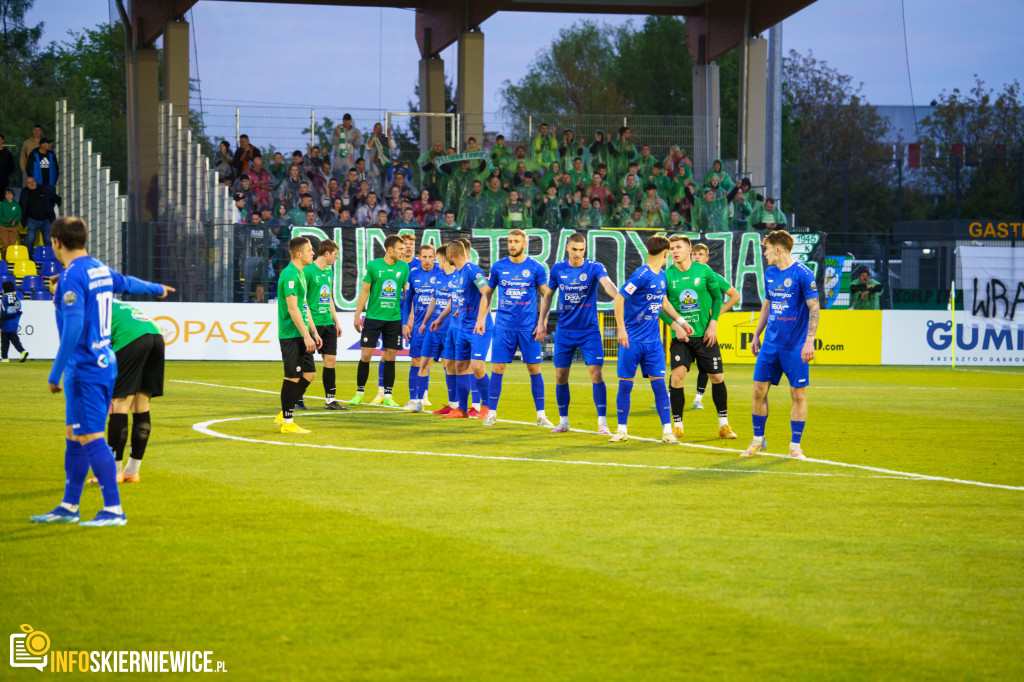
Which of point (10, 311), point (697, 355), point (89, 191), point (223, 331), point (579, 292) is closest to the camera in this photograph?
point (579, 292)

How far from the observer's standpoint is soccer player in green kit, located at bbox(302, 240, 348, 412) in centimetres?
1463

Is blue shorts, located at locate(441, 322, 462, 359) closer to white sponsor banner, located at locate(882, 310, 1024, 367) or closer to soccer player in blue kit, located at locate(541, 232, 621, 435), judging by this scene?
soccer player in blue kit, located at locate(541, 232, 621, 435)

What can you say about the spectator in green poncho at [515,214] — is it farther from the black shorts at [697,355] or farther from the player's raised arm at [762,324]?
the player's raised arm at [762,324]

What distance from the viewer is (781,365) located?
35.6ft

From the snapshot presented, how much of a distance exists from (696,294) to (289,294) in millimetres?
4898

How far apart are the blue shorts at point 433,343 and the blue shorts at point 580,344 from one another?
3.06m

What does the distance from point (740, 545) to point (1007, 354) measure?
2402 cm

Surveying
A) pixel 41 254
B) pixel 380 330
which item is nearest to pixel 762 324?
pixel 380 330

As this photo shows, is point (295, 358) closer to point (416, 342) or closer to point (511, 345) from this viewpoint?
point (511, 345)

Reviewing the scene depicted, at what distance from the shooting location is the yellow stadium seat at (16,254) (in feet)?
84.6

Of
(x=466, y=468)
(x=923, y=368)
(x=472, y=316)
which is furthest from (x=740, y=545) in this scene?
(x=923, y=368)

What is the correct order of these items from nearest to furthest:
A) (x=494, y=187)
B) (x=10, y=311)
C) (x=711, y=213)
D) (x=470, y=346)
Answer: (x=470, y=346), (x=10, y=311), (x=494, y=187), (x=711, y=213)

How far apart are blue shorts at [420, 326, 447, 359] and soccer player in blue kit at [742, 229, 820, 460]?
5.58m

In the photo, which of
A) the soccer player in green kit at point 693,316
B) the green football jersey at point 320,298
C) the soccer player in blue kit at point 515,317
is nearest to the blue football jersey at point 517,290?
the soccer player in blue kit at point 515,317
